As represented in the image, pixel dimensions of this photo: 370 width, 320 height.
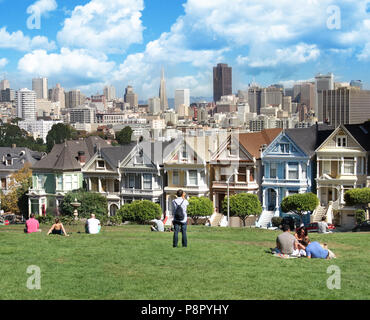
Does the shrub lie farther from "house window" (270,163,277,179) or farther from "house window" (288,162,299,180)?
"house window" (270,163,277,179)

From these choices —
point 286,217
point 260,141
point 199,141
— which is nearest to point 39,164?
point 199,141

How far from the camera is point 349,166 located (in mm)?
52906

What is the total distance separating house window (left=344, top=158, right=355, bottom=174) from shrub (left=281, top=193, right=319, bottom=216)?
355 centimetres

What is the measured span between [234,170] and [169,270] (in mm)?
35824

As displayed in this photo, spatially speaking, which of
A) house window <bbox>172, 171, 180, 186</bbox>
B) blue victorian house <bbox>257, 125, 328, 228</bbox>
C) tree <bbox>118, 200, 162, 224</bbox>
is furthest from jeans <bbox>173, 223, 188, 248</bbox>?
house window <bbox>172, 171, 180, 186</bbox>

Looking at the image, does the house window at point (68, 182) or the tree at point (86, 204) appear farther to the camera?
the house window at point (68, 182)

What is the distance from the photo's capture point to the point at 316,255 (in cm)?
2350

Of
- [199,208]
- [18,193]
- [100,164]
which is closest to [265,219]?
[199,208]

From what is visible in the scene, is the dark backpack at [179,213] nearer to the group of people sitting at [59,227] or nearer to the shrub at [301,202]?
the group of people sitting at [59,227]

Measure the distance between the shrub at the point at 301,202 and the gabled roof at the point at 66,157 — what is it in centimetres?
2174

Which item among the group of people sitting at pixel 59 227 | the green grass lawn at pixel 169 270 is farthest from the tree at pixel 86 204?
the green grass lawn at pixel 169 270

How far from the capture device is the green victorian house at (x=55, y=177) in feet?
216
